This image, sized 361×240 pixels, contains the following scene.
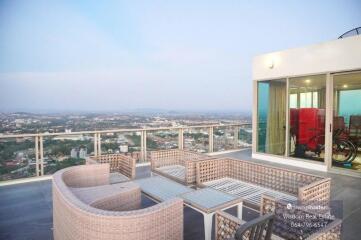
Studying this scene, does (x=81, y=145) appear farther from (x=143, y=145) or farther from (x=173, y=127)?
(x=173, y=127)

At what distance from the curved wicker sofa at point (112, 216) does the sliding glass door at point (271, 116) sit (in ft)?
15.9

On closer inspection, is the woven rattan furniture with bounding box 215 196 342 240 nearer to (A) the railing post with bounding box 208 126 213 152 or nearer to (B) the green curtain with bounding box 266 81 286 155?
(B) the green curtain with bounding box 266 81 286 155

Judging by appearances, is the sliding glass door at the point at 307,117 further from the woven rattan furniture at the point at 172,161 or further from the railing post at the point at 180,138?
the woven rattan furniture at the point at 172,161

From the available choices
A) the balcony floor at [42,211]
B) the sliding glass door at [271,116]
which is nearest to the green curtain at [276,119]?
the sliding glass door at [271,116]

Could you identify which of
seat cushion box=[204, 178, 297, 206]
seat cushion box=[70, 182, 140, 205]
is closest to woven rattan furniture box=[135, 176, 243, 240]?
seat cushion box=[204, 178, 297, 206]

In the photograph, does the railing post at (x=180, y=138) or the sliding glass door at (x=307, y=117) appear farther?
the railing post at (x=180, y=138)

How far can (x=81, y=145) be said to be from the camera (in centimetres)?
527

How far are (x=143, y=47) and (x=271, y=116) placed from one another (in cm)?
926

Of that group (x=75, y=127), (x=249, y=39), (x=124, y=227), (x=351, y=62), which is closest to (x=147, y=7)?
(x=249, y=39)

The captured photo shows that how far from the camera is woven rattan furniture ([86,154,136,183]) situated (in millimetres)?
3873

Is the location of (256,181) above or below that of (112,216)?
below

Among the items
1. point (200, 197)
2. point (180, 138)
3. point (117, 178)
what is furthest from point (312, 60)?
point (117, 178)

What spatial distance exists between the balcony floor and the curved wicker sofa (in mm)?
722

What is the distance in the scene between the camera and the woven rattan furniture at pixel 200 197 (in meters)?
2.42
